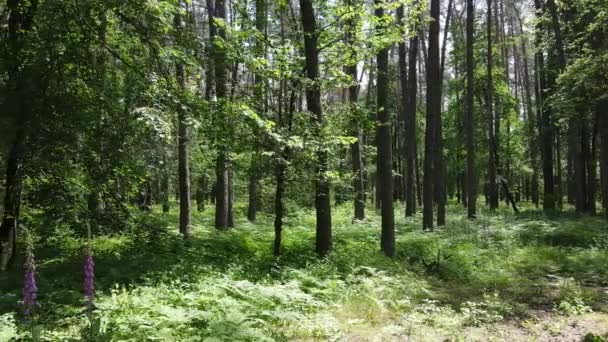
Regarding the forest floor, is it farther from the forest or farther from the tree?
the tree

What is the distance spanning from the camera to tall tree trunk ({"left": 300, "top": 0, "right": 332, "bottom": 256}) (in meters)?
9.34

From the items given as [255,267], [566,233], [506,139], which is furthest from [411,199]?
[506,139]

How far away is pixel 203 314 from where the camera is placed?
17.7ft

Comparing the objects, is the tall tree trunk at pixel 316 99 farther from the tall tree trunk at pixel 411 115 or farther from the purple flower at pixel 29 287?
the tall tree trunk at pixel 411 115

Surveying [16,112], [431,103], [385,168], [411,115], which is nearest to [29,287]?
[16,112]

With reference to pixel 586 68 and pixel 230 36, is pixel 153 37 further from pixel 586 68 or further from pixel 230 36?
pixel 586 68

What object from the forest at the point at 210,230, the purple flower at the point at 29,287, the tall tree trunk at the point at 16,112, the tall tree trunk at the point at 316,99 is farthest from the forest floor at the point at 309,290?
the tall tree trunk at the point at 16,112

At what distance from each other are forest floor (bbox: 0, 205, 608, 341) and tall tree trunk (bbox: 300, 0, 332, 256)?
84cm

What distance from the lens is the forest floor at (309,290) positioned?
529cm

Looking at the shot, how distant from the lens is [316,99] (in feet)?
32.1

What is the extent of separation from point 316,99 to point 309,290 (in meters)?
4.12

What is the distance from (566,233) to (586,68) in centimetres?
488

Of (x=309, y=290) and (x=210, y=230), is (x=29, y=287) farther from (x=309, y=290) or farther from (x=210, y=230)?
(x=210, y=230)

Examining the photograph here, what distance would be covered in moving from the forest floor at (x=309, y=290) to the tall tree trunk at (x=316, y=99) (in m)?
0.84
